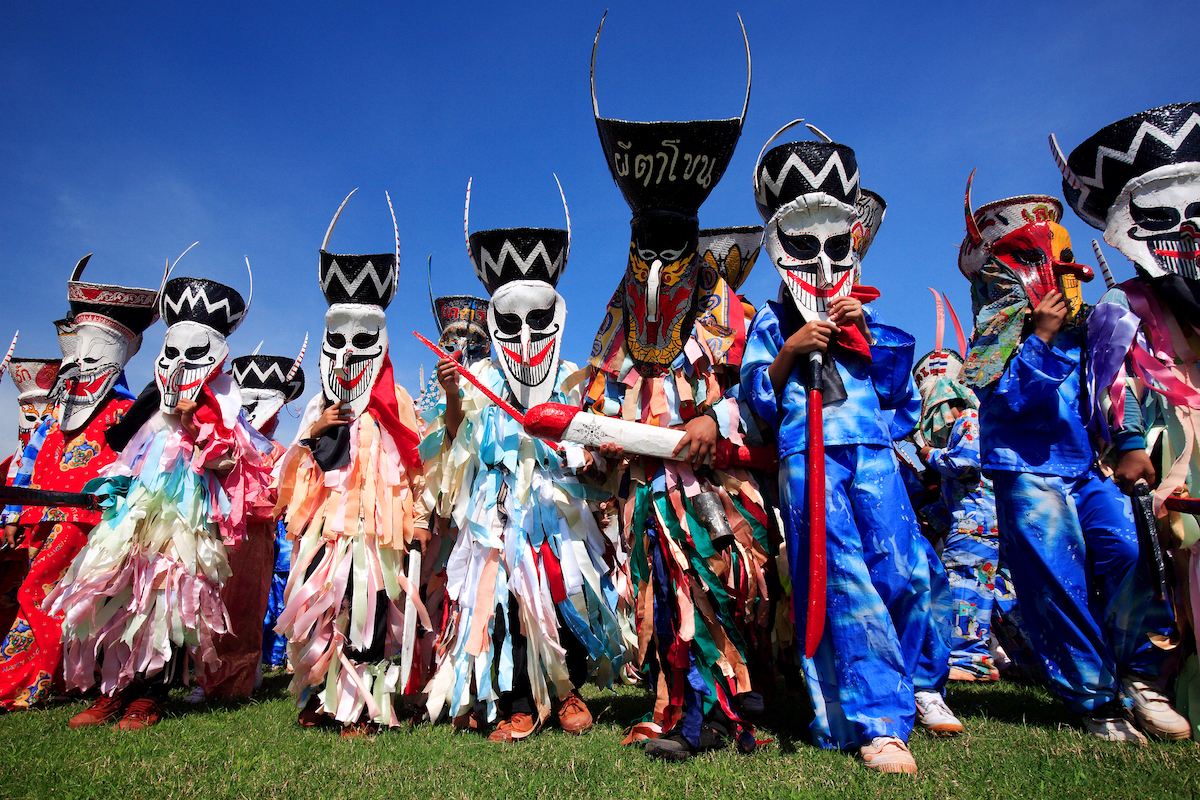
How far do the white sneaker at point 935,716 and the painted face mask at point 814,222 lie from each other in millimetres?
1824

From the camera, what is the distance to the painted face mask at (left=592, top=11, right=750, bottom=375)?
360 cm

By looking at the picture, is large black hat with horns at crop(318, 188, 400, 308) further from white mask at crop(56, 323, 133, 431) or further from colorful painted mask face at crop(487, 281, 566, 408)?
white mask at crop(56, 323, 133, 431)

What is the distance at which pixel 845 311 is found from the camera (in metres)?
3.05

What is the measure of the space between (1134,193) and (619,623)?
10.7 ft

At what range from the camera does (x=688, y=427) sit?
10.8 feet

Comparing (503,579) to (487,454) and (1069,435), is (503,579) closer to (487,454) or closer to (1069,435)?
(487,454)

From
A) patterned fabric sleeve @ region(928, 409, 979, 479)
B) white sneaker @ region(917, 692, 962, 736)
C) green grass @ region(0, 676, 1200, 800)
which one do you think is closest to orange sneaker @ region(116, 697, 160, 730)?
green grass @ region(0, 676, 1200, 800)

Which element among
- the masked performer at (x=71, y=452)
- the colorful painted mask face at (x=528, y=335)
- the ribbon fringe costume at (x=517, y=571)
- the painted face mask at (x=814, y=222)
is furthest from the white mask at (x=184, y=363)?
the painted face mask at (x=814, y=222)

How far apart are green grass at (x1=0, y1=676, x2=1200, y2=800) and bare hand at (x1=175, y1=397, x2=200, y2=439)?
1879 mm

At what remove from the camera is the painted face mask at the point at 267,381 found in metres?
8.93

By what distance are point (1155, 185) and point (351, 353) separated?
14.0 ft

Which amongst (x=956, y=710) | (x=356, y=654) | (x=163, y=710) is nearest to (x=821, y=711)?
(x=956, y=710)

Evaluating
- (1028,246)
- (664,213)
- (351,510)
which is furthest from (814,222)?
(351,510)

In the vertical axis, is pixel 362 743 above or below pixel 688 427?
below
